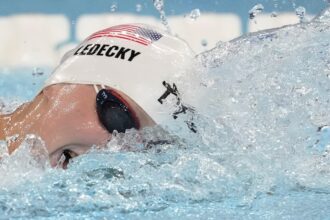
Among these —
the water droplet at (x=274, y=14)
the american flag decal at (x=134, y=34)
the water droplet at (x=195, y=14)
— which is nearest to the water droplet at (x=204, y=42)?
the water droplet at (x=195, y=14)

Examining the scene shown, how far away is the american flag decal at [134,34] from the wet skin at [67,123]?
147mm

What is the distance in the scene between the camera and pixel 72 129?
142 cm

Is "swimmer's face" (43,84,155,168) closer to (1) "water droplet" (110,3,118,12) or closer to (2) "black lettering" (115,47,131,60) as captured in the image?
(2) "black lettering" (115,47,131,60)

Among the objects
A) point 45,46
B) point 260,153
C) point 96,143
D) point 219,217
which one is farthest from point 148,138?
point 45,46

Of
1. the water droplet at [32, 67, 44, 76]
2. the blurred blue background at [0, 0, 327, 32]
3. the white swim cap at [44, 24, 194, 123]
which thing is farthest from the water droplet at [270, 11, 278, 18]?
the white swim cap at [44, 24, 194, 123]

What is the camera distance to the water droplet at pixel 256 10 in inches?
146

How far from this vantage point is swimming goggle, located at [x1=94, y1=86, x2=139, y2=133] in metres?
1.42

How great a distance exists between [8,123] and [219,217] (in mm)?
558

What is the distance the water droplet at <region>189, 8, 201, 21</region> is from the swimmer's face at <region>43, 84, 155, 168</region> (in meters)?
2.36

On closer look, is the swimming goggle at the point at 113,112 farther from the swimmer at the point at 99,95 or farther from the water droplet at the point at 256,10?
the water droplet at the point at 256,10

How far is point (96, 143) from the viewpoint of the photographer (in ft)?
4.70

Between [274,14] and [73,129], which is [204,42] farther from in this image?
[73,129]

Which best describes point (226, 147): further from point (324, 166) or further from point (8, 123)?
point (8, 123)

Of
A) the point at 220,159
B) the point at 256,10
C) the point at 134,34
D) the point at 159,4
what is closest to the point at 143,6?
the point at 159,4
